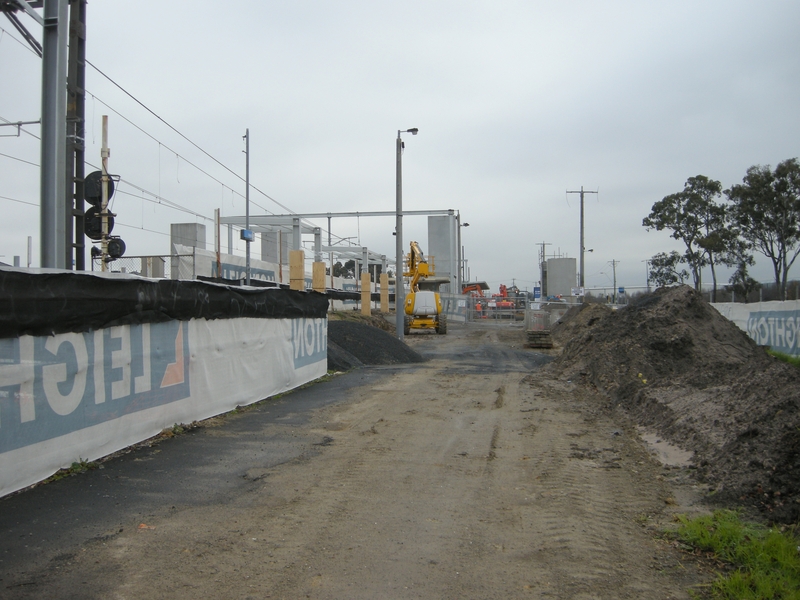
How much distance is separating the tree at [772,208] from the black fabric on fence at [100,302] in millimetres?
34736

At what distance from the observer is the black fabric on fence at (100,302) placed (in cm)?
624

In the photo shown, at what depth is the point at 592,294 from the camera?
164 ft

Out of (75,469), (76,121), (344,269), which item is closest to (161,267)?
(76,121)

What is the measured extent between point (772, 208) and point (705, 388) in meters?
31.7

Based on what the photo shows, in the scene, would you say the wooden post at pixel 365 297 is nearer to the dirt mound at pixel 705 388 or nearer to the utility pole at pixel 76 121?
the dirt mound at pixel 705 388

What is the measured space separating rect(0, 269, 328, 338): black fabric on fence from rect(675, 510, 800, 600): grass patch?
629cm

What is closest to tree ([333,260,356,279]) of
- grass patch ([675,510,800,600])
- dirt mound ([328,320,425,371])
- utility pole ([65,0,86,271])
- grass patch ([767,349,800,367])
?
dirt mound ([328,320,425,371])

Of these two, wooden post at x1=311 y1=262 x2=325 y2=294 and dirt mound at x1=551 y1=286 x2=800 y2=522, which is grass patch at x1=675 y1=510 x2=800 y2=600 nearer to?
dirt mound at x1=551 y1=286 x2=800 y2=522

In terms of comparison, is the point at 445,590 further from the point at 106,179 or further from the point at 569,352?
the point at 569,352

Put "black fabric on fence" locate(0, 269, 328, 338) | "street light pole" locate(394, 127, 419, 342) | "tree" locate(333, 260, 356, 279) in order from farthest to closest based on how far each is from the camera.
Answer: "tree" locate(333, 260, 356, 279), "street light pole" locate(394, 127, 419, 342), "black fabric on fence" locate(0, 269, 328, 338)

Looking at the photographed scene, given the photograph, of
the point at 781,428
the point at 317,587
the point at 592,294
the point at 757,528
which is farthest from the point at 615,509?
the point at 592,294

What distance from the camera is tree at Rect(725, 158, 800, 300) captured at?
120 feet

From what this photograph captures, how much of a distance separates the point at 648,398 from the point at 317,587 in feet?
28.2

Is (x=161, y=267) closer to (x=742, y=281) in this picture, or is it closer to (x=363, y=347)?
(x=363, y=347)
